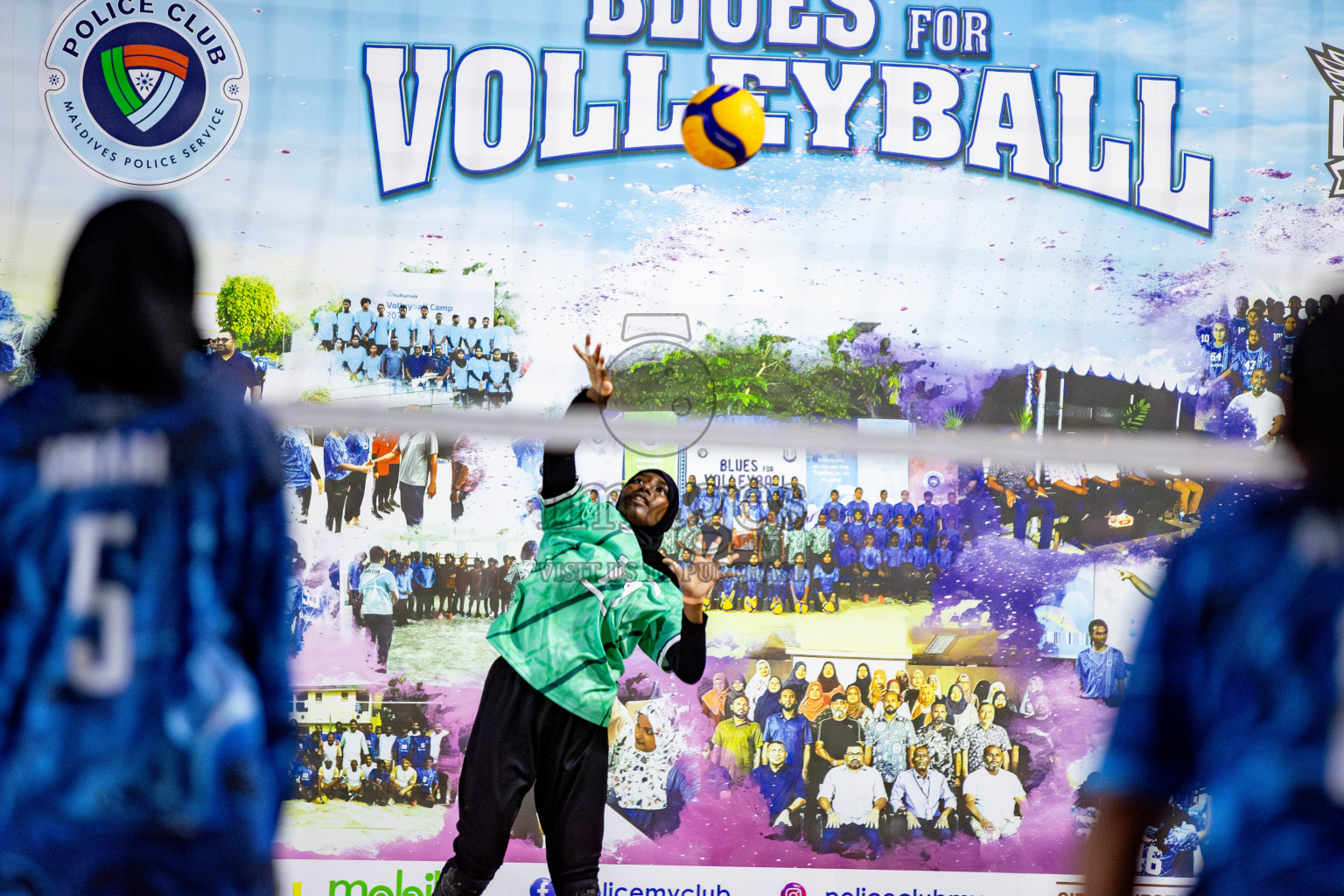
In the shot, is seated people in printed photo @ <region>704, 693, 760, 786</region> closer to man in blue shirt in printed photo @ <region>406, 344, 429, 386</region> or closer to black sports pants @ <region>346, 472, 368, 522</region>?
black sports pants @ <region>346, 472, 368, 522</region>

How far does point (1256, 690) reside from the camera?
0.97 metres

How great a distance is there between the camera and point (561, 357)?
16.6 ft

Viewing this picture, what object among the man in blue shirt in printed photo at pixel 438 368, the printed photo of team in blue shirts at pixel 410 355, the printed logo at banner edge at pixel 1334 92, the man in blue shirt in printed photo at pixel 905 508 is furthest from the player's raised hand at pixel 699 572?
the printed logo at banner edge at pixel 1334 92

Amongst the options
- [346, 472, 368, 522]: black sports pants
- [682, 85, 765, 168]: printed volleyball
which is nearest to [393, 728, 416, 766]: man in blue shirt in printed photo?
[346, 472, 368, 522]: black sports pants

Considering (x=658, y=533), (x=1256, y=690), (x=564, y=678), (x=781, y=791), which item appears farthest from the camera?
(x=781, y=791)

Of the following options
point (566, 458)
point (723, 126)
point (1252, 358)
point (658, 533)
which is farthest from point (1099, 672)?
point (723, 126)

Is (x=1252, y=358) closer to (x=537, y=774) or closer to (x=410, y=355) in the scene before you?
(x=537, y=774)

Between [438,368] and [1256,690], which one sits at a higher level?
[438,368]

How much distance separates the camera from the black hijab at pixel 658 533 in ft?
14.8

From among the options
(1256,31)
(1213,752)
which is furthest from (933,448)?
(1256,31)

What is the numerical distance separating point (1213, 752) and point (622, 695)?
13.6ft

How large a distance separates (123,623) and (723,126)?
13.2 ft

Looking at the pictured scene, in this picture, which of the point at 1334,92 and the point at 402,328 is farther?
the point at 1334,92

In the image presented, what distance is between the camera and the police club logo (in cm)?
512
